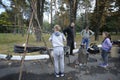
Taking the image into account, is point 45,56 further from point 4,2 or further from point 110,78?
point 4,2

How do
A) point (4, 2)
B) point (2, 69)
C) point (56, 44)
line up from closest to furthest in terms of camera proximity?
point (56, 44)
point (2, 69)
point (4, 2)

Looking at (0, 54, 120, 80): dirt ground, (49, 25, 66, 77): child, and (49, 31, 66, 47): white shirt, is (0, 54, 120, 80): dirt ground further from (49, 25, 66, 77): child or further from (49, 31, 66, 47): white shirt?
(49, 31, 66, 47): white shirt

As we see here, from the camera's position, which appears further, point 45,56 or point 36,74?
point 45,56

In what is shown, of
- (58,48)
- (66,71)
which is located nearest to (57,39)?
(58,48)

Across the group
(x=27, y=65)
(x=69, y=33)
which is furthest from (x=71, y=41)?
(x=27, y=65)

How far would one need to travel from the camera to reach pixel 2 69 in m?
7.70

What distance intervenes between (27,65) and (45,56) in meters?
1.75

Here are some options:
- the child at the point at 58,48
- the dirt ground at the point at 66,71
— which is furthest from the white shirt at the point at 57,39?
the dirt ground at the point at 66,71

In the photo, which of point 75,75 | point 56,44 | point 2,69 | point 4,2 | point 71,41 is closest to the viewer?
A: point 56,44

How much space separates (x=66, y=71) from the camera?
740cm

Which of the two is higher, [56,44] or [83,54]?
[56,44]

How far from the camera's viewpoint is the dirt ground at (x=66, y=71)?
21.7 ft

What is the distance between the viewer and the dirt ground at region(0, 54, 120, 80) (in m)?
6.61

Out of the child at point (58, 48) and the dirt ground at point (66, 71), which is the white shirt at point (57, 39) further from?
the dirt ground at point (66, 71)
